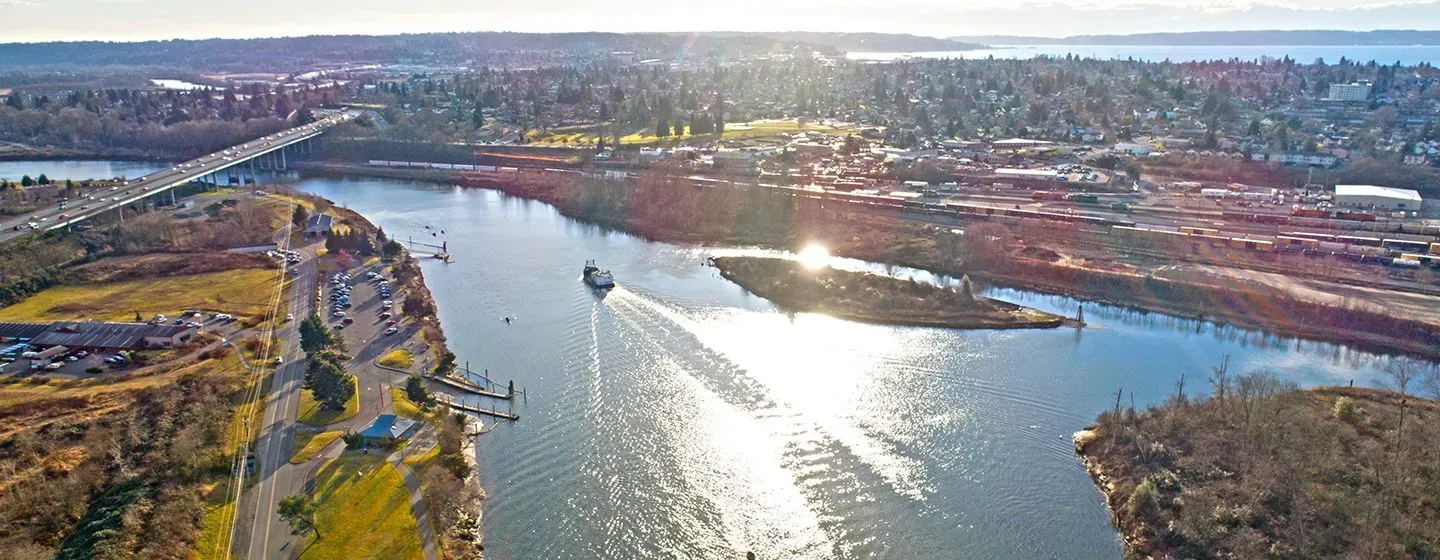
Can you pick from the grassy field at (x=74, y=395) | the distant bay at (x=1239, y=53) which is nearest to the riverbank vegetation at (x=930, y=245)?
the grassy field at (x=74, y=395)

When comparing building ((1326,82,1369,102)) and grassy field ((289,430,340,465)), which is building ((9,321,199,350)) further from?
building ((1326,82,1369,102))

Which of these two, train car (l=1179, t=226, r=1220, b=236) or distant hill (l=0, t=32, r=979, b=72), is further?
distant hill (l=0, t=32, r=979, b=72)

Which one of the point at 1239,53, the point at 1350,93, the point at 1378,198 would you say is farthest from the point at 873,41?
the point at 1378,198

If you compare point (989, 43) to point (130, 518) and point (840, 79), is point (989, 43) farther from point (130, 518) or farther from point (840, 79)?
point (130, 518)

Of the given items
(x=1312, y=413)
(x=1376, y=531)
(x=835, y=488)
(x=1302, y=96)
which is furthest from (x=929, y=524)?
(x=1302, y=96)

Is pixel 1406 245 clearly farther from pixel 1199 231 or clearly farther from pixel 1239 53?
pixel 1239 53

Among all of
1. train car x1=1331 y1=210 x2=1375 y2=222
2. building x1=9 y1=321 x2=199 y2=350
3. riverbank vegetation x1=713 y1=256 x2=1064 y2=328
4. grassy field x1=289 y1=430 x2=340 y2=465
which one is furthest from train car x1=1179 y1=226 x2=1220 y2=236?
building x1=9 y1=321 x2=199 y2=350
